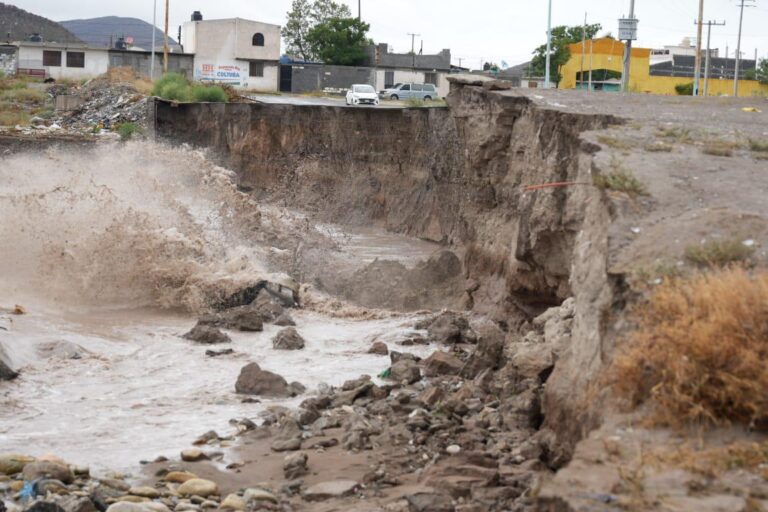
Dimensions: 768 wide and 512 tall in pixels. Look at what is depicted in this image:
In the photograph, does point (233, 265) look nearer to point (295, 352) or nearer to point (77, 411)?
point (295, 352)

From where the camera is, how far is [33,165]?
27.4m

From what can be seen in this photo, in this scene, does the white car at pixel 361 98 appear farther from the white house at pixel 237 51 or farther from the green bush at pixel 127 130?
the white house at pixel 237 51

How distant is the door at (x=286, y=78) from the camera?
65.1 meters

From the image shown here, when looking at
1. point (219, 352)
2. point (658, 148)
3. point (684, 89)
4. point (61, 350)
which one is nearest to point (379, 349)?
point (219, 352)

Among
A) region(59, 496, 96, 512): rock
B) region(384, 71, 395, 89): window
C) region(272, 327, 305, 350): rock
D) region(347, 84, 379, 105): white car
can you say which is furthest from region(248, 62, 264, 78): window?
region(59, 496, 96, 512): rock

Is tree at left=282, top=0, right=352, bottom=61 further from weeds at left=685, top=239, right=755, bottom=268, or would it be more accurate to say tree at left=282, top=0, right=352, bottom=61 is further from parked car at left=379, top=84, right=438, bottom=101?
weeds at left=685, top=239, right=755, bottom=268

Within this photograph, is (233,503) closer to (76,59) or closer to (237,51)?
(76,59)

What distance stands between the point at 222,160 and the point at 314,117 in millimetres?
2896

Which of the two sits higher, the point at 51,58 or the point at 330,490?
the point at 51,58

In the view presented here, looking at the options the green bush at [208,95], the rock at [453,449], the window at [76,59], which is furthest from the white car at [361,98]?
the rock at [453,449]

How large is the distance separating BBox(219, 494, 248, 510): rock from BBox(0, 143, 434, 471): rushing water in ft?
4.72

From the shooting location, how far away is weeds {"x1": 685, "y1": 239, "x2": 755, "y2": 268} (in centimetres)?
680

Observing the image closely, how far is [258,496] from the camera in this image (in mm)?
8383

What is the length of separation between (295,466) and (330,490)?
0.75 meters
